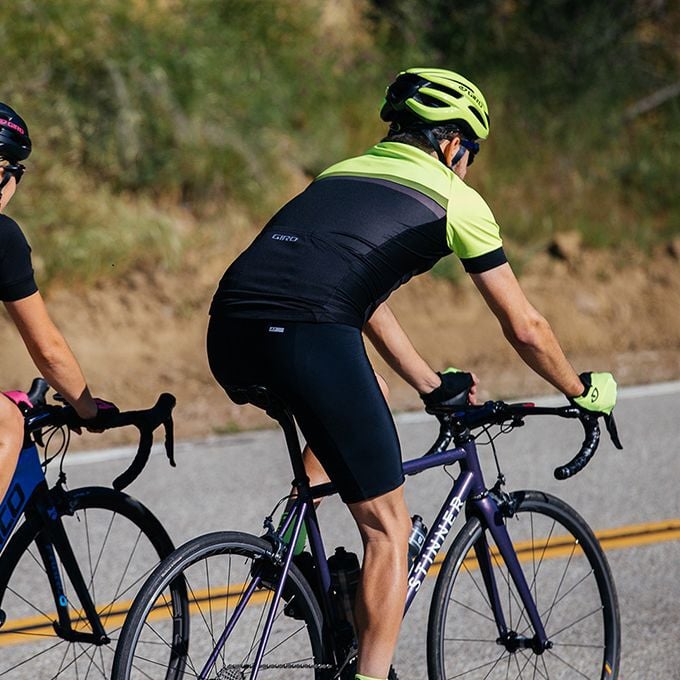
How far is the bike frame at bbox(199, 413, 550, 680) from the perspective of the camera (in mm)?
3438

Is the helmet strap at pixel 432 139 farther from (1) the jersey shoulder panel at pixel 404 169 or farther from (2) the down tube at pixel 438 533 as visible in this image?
(2) the down tube at pixel 438 533

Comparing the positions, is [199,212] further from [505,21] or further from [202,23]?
[505,21]

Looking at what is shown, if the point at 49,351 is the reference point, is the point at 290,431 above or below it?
below

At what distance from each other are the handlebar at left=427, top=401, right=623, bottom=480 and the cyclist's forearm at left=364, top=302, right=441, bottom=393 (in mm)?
135

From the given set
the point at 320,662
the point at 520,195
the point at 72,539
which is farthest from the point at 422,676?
the point at 520,195

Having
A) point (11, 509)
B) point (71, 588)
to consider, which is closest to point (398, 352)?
point (11, 509)

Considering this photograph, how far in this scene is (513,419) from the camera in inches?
148

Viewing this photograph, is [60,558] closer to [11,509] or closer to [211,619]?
[11,509]

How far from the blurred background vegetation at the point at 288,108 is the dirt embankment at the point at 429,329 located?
385 mm

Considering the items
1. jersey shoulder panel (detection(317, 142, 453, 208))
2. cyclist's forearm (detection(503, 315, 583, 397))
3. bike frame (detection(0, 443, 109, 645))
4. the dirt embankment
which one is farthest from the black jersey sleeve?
the dirt embankment

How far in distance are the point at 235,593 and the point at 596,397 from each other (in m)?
1.63

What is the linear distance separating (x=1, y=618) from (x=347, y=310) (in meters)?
1.50

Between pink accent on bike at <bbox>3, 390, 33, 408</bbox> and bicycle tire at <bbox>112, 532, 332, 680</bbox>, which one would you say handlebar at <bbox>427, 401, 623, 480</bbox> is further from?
pink accent on bike at <bbox>3, 390, 33, 408</bbox>

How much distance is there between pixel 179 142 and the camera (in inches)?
438
